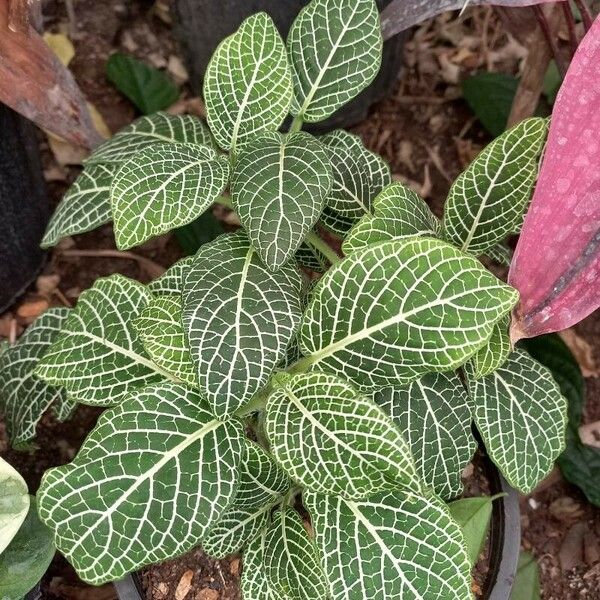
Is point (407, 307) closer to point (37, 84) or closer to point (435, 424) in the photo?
point (435, 424)

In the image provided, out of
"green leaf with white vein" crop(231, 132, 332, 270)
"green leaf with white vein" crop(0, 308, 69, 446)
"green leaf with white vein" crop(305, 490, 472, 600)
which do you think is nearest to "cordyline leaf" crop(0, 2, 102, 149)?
"green leaf with white vein" crop(0, 308, 69, 446)

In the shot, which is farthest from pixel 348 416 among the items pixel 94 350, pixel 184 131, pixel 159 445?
pixel 184 131

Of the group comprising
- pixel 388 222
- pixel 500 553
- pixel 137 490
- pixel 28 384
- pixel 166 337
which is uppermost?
pixel 388 222

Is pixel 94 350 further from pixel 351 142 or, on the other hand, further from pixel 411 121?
pixel 411 121

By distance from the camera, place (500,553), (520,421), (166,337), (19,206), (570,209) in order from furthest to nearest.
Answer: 1. (19,206)
2. (500,553)
3. (520,421)
4. (166,337)
5. (570,209)

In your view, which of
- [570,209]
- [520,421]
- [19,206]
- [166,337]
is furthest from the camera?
[19,206]

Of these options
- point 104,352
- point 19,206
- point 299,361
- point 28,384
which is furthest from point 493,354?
point 19,206
